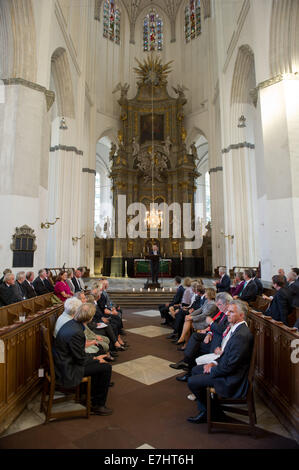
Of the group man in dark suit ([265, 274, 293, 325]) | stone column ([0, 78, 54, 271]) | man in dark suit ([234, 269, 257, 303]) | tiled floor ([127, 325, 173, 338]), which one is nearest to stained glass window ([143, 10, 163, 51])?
stone column ([0, 78, 54, 271])

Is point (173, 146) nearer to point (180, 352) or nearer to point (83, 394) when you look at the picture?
point (180, 352)

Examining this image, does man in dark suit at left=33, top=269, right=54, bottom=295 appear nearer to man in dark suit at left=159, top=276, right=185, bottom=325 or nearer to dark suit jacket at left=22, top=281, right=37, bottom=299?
dark suit jacket at left=22, top=281, right=37, bottom=299

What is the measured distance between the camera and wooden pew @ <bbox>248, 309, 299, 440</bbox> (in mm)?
2551

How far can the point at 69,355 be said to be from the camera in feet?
8.94

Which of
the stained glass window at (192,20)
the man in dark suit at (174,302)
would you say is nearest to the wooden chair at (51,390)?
the man in dark suit at (174,302)

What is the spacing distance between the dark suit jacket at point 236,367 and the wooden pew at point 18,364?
1871 millimetres

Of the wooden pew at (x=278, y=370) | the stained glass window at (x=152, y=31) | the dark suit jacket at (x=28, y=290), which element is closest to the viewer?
the wooden pew at (x=278, y=370)

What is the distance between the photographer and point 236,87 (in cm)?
1292

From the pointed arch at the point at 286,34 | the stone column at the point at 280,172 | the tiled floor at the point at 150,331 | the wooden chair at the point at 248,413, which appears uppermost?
the pointed arch at the point at 286,34

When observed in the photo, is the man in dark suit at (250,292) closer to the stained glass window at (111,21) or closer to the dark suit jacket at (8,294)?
the dark suit jacket at (8,294)

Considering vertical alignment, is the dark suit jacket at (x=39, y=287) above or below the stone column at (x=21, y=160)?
below

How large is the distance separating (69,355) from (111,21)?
2391cm

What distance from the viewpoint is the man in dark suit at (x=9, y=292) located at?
5.00m
